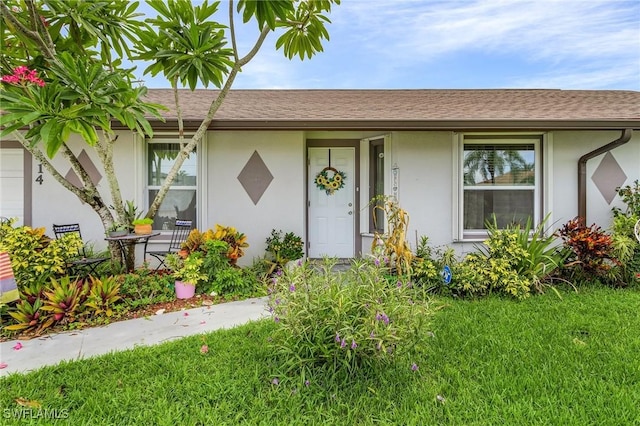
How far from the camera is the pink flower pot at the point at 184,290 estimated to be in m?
4.54

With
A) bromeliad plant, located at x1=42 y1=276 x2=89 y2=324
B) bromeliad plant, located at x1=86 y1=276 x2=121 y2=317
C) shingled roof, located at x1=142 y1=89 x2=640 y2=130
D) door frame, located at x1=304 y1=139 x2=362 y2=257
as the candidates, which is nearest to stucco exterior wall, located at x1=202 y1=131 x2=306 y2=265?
shingled roof, located at x1=142 y1=89 x2=640 y2=130

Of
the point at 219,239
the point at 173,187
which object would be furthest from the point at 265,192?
the point at 173,187

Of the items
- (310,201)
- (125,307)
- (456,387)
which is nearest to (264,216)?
(310,201)

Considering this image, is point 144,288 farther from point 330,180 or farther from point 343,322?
point 330,180

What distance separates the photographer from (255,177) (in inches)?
230

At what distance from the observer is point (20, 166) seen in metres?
5.78

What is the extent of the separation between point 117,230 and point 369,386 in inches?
157

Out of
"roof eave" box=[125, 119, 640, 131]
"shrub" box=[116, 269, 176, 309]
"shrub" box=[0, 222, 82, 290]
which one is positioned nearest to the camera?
"shrub" box=[0, 222, 82, 290]

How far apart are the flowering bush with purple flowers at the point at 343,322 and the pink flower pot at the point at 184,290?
2.41 meters

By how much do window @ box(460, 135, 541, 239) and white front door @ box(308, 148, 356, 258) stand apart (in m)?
2.05

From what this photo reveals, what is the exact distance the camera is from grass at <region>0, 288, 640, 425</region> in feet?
6.96

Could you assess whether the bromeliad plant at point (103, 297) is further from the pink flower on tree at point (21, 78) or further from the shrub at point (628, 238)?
the shrub at point (628, 238)

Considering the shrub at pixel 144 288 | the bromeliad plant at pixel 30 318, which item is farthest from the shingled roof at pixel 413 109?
the bromeliad plant at pixel 30 318

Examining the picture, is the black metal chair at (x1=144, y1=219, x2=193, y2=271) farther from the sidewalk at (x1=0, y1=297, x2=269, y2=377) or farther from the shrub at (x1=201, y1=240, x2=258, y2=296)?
the sidewalk at (x1=0, y1=297, x2=269, y2=377)
